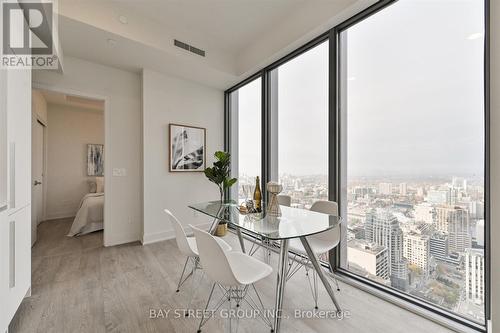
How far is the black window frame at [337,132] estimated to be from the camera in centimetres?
154

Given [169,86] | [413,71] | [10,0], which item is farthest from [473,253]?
[169,86]

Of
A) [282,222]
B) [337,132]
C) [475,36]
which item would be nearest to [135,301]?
[282,222]

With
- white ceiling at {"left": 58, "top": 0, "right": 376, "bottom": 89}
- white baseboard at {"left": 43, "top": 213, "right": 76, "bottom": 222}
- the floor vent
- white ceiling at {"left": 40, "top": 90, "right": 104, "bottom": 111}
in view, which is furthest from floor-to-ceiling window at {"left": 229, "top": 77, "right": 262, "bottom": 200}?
white baseboard at {"left": 43, "top": 213, "right": 76, "bottom": 222}

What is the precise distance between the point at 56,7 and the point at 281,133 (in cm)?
286

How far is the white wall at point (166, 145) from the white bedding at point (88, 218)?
125 centimetres

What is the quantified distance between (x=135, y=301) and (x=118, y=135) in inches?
97.1

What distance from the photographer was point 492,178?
1.42 meters

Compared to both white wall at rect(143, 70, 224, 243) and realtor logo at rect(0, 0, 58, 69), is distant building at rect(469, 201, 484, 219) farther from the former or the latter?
white wall at rect(143, 70, 224, 243)

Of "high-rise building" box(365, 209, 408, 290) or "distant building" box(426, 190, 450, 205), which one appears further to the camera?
"high-rise building" box(365, 209, 408, 290)

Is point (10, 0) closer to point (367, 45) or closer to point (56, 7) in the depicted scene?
point (56, 7)

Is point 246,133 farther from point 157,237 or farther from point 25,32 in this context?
point 25,32

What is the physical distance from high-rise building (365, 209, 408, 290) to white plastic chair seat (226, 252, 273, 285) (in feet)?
4.12

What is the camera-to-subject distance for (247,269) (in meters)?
1.54

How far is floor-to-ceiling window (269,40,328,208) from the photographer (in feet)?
8.79
